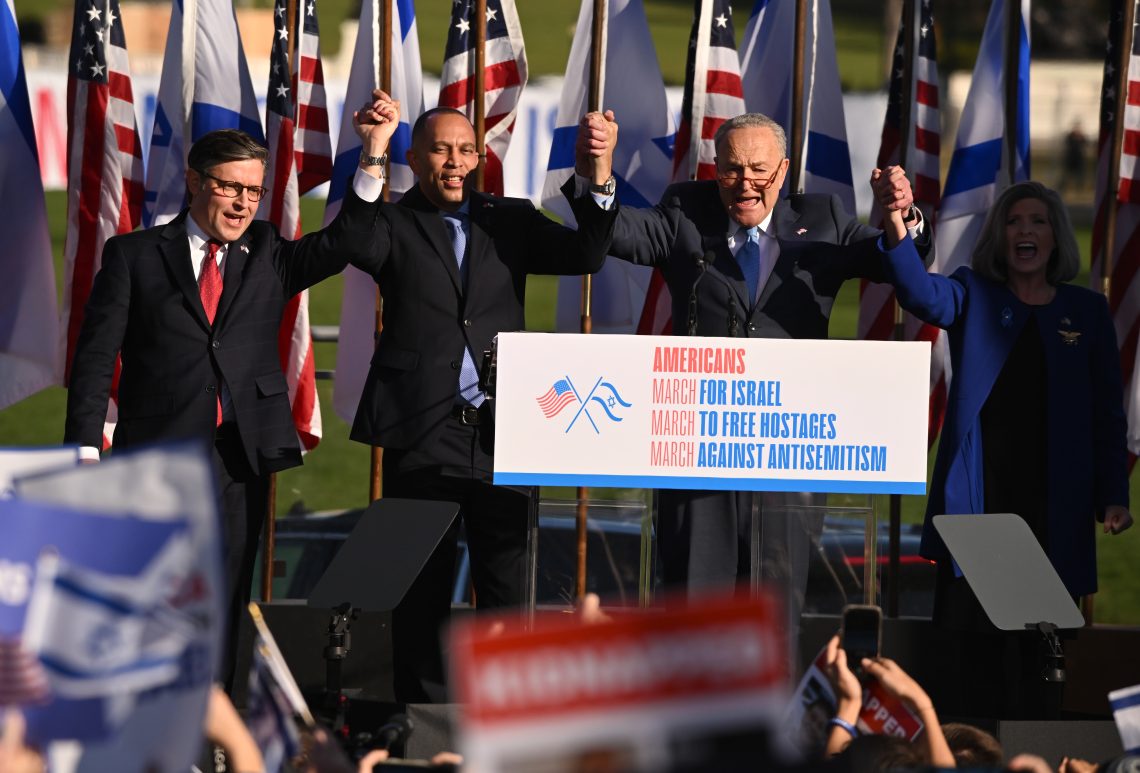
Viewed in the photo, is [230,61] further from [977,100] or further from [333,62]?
[333,62]

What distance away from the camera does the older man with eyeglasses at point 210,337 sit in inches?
193

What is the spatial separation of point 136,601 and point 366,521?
210cm

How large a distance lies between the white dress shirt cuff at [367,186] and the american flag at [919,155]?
2.59 m

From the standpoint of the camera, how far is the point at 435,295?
16.7 ft

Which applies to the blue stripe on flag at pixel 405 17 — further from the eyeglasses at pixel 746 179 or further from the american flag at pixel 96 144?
the eyeglasses at pixel 746 179

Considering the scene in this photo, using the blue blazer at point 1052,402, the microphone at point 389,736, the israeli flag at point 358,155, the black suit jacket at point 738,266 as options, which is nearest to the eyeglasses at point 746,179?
the black suit jacket at point 738,266

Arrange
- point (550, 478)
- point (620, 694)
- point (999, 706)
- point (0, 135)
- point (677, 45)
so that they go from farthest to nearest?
point (677, 45)
point (0, 135)
point (999, 706)
point (550, 478)
point (620, 694)

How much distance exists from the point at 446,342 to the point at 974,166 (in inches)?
115

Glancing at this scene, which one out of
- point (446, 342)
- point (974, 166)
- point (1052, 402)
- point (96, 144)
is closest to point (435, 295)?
point (446, 342)

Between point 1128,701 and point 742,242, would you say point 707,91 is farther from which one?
point 1128,701

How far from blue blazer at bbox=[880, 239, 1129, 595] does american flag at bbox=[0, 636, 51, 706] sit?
308 centimetres

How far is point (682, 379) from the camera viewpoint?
4406 millimetres

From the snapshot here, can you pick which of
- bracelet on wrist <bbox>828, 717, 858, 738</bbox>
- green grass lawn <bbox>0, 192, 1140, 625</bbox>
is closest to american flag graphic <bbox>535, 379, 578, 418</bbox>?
green grass lawn <bbox>0, 192, 1140, 625</bbox>

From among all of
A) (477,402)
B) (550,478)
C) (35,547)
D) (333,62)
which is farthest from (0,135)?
(333,62)
